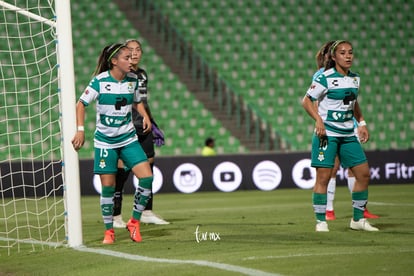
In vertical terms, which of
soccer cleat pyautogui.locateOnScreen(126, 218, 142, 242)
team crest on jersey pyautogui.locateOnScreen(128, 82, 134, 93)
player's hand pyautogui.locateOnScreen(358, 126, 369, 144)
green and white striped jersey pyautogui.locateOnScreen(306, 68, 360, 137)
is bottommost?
soccer cleat pyautogui.locateOnScreen(126, 218, 142, 242)

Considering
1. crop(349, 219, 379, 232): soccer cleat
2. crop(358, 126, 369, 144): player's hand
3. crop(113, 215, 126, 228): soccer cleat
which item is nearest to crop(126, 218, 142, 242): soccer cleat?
crop(113, 215, 126, 228): soccer cleat

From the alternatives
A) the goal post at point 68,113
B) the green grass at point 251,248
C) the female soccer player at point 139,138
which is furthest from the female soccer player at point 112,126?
the female soccer player at point 139,138

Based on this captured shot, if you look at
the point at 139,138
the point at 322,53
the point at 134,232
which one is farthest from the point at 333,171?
the point at 134,232

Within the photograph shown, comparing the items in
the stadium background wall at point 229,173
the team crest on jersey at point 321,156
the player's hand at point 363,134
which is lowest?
the stadium background wall at point 229,173

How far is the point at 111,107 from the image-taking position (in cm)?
813

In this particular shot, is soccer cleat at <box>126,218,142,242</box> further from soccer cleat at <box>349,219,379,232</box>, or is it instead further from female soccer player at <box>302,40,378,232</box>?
soccer cleat at <box>349,219,379,232</box>

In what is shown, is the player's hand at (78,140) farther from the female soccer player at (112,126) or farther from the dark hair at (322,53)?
the dark hair at (322,53)

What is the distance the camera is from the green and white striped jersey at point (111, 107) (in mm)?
8117

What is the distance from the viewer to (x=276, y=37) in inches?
906

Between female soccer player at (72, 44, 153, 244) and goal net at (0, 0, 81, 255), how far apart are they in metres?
0.36

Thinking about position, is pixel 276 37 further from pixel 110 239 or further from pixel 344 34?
pixel 110 239

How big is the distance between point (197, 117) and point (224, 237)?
13.2 meters

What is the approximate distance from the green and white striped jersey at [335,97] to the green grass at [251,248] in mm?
1014

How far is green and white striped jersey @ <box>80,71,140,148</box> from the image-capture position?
26.6ft
